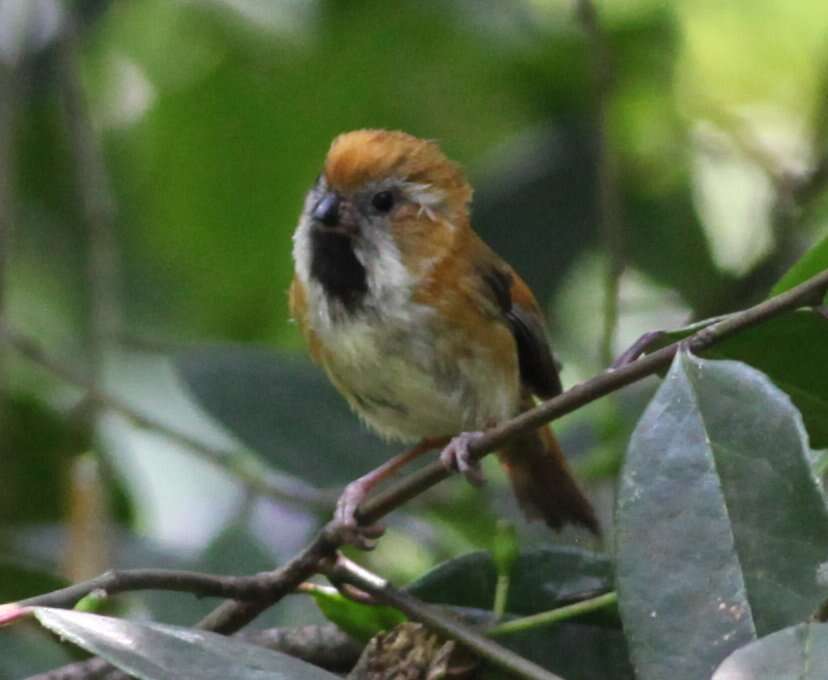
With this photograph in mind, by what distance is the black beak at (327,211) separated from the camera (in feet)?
10.4

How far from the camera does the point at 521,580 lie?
7.30 feet

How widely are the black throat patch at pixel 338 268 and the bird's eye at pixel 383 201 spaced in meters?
0.12

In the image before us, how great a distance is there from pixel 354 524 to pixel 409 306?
107 cm

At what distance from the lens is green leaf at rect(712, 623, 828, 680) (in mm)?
1467

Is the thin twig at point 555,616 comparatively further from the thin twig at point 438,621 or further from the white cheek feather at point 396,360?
the white cheek feather at point 396,360

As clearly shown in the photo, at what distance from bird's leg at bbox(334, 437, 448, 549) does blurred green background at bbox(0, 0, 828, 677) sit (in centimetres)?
20

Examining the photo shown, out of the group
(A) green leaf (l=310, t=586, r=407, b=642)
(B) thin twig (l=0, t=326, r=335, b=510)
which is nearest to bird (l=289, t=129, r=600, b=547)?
(B) thin twig (l=0, t=326, r=335, b=510)

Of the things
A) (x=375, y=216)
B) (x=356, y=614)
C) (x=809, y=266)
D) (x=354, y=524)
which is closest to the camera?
(x=809, y=266)

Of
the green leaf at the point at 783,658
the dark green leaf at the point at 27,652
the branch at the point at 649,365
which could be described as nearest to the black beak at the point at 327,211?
the dark green leaf at the point at 27,652

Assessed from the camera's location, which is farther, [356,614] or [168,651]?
[356,614]

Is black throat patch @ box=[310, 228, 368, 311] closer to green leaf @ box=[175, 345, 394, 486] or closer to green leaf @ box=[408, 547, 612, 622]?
green leaf @ box=[175, 345, 394, 486]

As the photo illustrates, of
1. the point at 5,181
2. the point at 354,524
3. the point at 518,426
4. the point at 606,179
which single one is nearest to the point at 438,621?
the point at 354,524

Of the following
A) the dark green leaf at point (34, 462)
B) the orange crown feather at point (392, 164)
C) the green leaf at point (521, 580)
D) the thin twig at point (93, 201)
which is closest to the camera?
the green leaf at point (521, 580)

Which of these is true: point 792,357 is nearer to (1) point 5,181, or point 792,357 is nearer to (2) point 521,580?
(2) point 521,580
